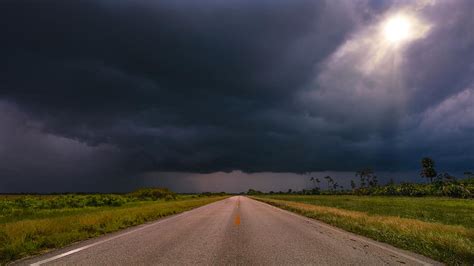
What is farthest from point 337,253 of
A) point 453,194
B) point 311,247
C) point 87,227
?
point 453,194

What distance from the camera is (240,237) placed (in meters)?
10.4

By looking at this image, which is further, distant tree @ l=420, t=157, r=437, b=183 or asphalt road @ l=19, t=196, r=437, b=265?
distant tree @ l=420, t=157, r=437, b=183

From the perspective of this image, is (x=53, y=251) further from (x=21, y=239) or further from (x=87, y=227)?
(x=87, y=227)

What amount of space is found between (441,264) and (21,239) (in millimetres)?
10648

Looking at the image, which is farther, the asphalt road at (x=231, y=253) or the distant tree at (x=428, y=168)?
the distant tree at (x=428, y=168)

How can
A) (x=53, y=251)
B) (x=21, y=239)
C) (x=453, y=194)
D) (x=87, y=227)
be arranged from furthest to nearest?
(x=453, y=194) → (x=87, y=227) → (x=21, y=239) → (x=53, y=251)

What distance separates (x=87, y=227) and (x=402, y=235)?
1207cm

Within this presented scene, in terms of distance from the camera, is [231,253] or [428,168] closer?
[231,253]

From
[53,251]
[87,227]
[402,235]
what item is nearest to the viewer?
[53,251]

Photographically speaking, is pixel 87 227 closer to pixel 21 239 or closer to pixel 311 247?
pixel 21 239

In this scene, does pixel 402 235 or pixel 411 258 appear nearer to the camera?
pixel 411 258

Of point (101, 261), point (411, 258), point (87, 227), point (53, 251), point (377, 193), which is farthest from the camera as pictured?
point (377, 193)

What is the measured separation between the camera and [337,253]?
760 centimetres

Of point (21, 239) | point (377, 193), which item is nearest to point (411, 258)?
point (21, 239)
